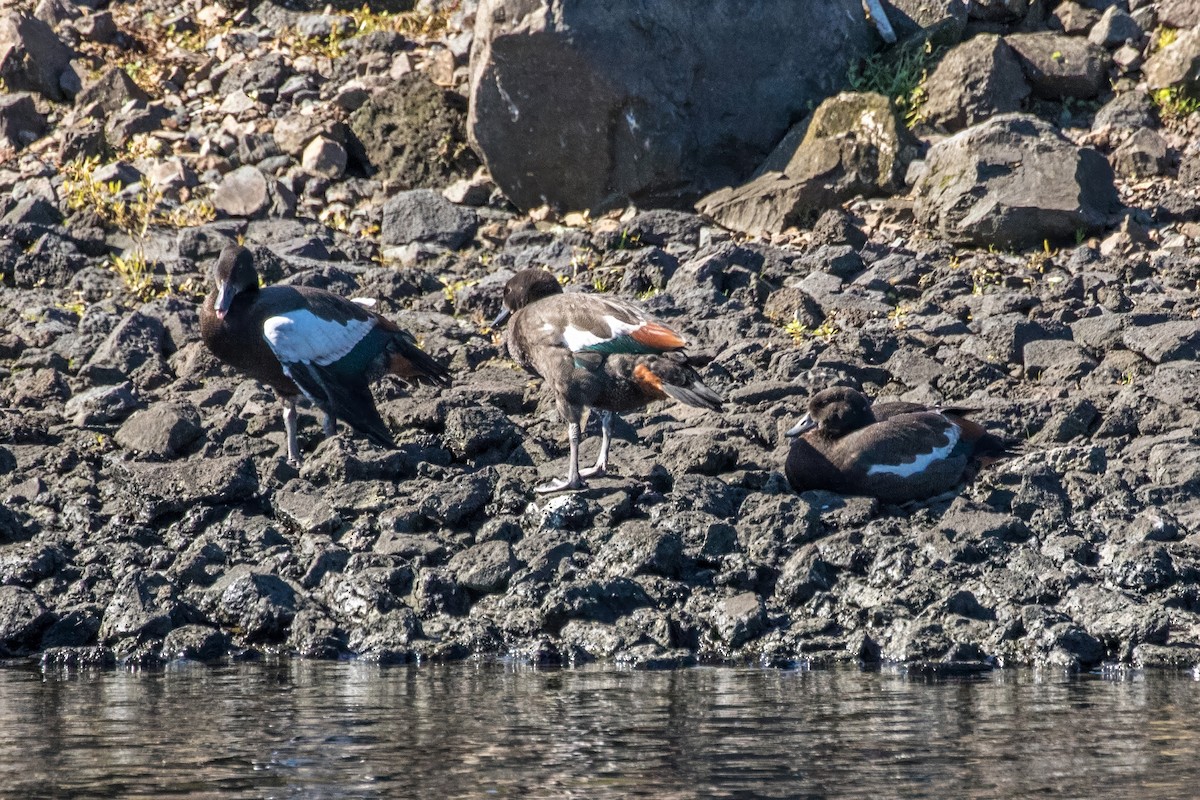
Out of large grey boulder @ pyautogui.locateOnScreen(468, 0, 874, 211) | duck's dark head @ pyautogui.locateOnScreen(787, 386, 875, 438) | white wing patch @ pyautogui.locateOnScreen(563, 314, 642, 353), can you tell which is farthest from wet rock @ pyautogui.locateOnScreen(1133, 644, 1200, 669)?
large grey boulder @ pyautogui.locateOnScreen(468, 0, 874, 211)

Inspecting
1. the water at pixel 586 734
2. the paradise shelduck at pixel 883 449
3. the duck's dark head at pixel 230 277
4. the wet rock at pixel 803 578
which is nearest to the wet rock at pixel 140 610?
the water at pixel 586 734

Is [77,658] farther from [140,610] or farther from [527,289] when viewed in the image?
[527,289]

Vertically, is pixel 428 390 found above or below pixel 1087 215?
below

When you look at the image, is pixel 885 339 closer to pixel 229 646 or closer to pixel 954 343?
pixel 954 343

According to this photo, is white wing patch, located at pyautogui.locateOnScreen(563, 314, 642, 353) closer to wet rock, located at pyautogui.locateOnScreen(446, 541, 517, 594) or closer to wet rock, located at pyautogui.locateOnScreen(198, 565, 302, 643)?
wet rock, located at pyautogui.locateOnScreen(446, 541, 517, 594)

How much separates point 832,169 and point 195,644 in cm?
862

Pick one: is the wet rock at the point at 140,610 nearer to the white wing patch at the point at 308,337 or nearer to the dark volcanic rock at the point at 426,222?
the white wing patch at the point at 308,337

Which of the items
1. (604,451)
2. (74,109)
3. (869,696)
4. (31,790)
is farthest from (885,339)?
(74,109)

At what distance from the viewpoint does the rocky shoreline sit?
9219 mm

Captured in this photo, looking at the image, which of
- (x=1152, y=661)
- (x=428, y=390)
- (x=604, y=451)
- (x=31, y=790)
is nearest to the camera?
(x=31, y=790)

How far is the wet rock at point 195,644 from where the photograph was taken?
9055 mm

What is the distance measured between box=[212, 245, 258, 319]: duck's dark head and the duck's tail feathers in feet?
3.54

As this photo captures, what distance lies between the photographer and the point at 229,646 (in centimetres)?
921

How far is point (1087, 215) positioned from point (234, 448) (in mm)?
7516
